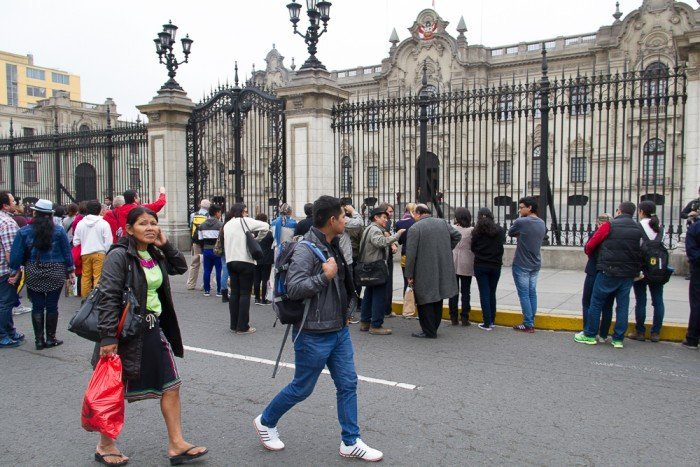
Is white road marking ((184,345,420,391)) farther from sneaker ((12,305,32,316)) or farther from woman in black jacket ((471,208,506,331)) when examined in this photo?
sneaker ((12,305,32,316))

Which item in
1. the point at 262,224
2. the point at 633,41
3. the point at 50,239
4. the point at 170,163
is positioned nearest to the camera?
the point at 50,239

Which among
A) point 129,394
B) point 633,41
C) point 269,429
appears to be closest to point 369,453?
point 269,429

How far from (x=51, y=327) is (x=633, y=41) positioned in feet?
120

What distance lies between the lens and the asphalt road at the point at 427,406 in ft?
13.7

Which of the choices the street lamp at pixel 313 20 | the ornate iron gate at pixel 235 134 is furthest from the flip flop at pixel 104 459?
the street lamp at pixel 313 20

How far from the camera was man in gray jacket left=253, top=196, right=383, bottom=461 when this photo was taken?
3.98 m

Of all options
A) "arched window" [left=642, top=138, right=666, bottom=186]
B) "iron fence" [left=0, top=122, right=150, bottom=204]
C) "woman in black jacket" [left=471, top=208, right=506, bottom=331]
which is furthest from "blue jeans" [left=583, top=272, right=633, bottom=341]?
"iron fence" [left=0, top=122, right=150, bottom=204]

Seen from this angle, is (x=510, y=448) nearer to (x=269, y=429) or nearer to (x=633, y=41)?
(x=269, y=429)

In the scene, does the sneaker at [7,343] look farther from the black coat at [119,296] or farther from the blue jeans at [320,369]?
the blue jeans at [320,369]

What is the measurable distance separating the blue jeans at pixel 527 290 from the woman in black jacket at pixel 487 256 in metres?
0.28

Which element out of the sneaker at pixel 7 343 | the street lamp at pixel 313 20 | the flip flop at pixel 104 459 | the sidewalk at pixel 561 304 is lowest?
the flip flop at pixel 104 459

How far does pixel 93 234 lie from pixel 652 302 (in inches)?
338

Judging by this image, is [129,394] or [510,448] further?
[510,448]

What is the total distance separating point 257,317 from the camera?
353 inches
